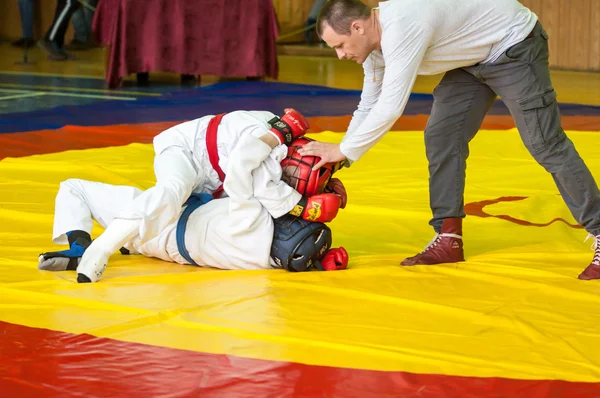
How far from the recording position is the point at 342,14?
2.72 meters

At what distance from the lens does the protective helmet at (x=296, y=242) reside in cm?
292

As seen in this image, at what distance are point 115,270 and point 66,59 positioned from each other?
837cm

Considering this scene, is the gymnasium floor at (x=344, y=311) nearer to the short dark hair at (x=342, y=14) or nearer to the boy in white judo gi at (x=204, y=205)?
the boy in white judo gi at (x=204, y=205)

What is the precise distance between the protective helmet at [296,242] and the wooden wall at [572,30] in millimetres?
7704

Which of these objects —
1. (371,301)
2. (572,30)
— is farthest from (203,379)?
(572,30)

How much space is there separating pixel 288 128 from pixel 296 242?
0.37 m

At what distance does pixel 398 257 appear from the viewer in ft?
10.6

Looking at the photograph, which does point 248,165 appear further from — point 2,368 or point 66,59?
point 66,59

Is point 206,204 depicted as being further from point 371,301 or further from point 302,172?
point 371,301

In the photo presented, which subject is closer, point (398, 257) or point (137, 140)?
point (398, 257)

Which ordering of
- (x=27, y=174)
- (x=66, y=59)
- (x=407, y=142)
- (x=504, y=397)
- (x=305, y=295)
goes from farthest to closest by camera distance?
(x=66, y=59)
(x=407, y=142)
(x=27, y=174)
(x=305, y=295)
(x=504, y=397)

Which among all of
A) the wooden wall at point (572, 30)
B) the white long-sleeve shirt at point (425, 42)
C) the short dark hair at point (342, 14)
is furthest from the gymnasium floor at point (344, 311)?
the wooden wall at point (572, 30)

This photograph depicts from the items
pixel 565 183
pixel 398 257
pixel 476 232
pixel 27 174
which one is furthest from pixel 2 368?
pixel 27 174

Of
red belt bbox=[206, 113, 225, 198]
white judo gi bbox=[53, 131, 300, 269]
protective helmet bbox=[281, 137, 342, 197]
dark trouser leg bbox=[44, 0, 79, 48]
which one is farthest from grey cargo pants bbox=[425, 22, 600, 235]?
dark trouser leg bbox=[44, 0, 79, 48]
